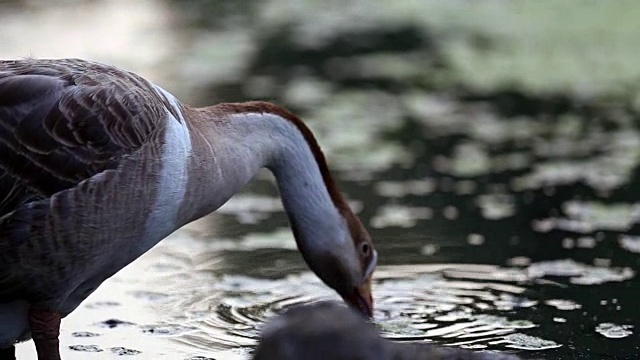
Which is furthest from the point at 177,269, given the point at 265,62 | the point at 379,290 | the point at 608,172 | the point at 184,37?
the point at 184,37

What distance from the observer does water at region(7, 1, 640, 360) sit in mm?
6316

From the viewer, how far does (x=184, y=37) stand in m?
14.7

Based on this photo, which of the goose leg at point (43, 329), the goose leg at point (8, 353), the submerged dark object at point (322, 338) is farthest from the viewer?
the goose leg at point (8, 353)

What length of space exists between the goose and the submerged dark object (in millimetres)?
1260

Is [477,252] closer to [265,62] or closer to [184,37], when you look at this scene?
[265,62]

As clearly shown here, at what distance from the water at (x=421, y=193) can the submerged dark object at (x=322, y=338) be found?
168 centimetres

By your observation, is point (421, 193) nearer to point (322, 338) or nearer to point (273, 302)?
point (273, 302)

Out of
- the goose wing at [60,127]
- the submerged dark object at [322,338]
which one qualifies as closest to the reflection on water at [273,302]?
the goose wing at [60,127]

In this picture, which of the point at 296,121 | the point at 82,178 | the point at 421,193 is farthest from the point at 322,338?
the point at 421,193

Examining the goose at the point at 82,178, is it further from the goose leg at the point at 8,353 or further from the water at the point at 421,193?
the water at the point at 421,193

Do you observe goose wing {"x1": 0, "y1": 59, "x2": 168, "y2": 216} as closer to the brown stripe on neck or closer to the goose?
the goose

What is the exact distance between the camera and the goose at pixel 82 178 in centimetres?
515

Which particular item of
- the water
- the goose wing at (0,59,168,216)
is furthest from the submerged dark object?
the water

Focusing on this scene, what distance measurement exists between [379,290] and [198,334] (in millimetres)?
1098
